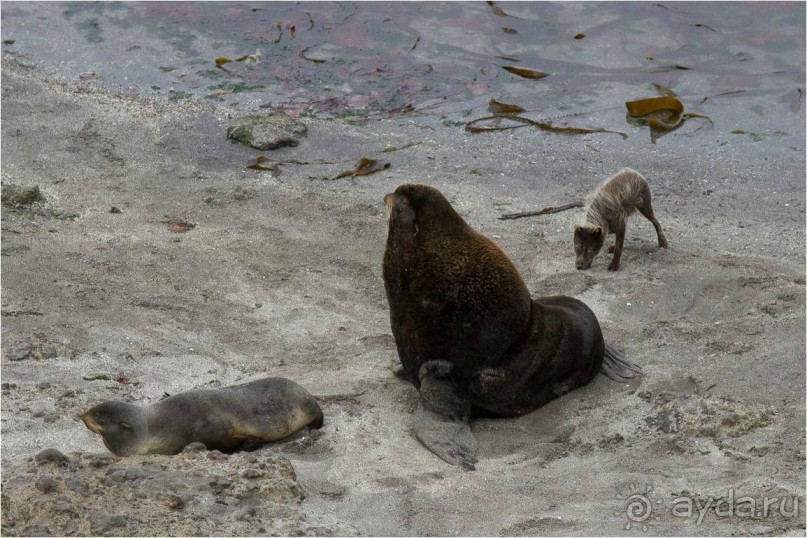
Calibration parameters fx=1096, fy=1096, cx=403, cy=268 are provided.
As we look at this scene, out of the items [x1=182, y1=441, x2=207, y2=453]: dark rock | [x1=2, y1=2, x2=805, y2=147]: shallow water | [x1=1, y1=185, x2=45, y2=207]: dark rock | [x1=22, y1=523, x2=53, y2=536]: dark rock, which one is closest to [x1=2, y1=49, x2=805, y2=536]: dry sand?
[x1=22, y1=523, x2=53, y2=536]: dark rock

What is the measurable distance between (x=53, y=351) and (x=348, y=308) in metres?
2.21

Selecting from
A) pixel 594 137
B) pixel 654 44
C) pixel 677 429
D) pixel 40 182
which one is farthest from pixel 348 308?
pixel 654 44

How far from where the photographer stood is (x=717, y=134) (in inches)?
449

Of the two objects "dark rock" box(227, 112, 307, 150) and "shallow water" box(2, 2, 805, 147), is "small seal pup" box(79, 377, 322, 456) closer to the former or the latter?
"dark rock" box(227, 112, 307, 150)

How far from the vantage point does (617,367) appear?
6.88 metres

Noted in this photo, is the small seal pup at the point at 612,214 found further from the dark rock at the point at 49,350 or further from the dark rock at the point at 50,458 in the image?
the dark rock at the point at 50,458

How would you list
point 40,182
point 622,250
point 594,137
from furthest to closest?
point 594,137, point 40,182, point 622,250

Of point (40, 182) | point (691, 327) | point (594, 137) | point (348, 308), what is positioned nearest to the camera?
point (691, 327)

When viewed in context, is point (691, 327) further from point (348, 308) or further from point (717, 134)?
point (717, 134)

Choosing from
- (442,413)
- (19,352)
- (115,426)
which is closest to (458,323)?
(442,413)

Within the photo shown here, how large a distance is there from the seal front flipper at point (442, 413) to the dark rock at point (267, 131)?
5.04 m

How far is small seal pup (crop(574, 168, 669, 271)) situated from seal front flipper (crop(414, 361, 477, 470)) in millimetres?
2588

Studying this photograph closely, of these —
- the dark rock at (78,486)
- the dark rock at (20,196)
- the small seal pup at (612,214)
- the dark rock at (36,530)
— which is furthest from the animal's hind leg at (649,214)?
the dark rock at (36,530)

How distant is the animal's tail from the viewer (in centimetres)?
680
